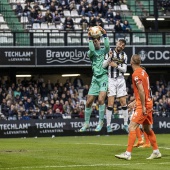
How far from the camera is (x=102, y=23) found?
4109 centimetres

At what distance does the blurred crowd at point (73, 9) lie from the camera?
4081 centimetres

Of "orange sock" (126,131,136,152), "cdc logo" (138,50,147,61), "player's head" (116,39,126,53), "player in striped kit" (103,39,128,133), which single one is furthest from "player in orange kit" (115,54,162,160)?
"cdc logo" (138,50,147,61)

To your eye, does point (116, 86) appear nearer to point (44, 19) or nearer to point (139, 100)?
point (139, 100)

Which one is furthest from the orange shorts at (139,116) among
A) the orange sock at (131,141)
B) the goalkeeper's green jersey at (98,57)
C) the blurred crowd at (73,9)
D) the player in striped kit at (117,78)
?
the blurred crowd at (73,9)

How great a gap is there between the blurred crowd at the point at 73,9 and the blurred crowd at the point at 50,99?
321 cm

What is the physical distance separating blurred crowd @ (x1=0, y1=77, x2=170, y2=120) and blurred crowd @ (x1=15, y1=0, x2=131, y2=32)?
321 cm

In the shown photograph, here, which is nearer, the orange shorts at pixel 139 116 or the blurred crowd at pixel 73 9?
the orange shorts at pixel 139 116

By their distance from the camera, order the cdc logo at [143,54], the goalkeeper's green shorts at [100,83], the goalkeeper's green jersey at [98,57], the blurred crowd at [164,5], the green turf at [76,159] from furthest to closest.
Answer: the blurred crowd at [164,5] < the cdc logo at [143,54] < the goalkeeper's green shorts at [100,83] < the goalkeeper's green jersey at [98,57] < the green turf at [76,159]

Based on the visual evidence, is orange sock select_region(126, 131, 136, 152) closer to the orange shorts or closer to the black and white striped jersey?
the orange shorts

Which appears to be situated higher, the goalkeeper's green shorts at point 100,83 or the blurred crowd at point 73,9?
the blurred crowd at point 73,9

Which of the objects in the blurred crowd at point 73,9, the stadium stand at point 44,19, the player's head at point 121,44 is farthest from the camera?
the blurred crowd at point 73,9

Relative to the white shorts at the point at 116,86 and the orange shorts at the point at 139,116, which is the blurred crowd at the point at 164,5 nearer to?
the white shorts at the point at 116,86

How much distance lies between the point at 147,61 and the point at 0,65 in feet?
26.5

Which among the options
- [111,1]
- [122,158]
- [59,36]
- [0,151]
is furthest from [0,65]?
[122,158]
